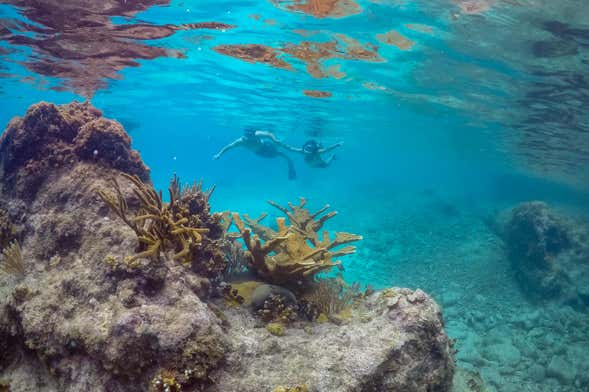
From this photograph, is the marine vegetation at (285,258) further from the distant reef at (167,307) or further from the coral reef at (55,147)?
the coral reef at (55,147)

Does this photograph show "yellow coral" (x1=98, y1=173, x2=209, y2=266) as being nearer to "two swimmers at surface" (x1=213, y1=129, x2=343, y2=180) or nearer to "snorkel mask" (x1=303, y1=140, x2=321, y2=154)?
"two swimmers at surface" (x1=213, y1=129, x2=343, y2=180)

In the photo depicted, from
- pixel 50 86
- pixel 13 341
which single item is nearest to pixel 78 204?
pixel 13 341

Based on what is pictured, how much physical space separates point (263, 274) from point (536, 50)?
49.9 feet

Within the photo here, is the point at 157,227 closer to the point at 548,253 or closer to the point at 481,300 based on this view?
the point at 481,300

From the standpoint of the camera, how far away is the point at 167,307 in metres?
3.92

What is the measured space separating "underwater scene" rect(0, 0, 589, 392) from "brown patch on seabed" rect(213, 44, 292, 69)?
0.14 m

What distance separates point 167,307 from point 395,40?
15.2 metres

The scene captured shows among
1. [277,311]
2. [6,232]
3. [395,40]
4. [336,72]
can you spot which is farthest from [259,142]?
[277,311]

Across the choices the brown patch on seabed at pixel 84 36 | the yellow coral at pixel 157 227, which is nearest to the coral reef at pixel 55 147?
the yellow coral at pixel 157 227

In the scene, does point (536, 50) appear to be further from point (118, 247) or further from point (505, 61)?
point (118, 247)

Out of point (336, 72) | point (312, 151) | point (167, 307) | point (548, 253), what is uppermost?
point (336, 72)

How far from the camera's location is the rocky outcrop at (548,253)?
56.8ft

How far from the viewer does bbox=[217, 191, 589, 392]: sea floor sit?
37.9ft

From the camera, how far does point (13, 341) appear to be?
468 cm
